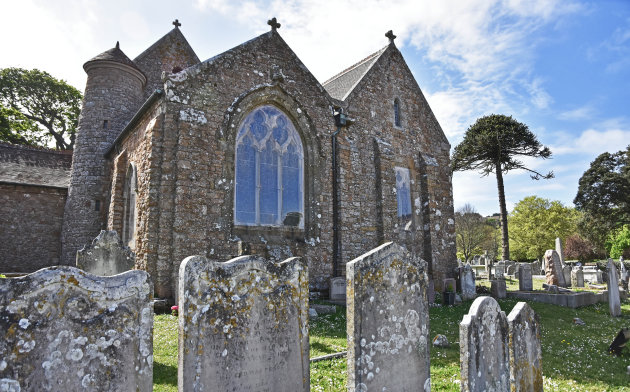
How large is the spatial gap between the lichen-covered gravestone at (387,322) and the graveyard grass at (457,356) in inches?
50.4

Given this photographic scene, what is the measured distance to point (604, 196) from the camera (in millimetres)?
39312

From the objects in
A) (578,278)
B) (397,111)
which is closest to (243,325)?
(397,111)

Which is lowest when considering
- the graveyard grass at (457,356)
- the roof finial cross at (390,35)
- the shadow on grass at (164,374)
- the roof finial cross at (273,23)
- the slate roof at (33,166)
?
the graveyard grass at (457,356)

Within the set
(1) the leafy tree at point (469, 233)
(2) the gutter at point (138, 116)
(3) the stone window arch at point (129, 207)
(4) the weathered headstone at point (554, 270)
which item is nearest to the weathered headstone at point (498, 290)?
(4) the weathered headstone at point (554, 270)

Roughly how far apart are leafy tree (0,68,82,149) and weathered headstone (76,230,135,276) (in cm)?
2416

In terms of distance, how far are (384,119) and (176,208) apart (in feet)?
30.6

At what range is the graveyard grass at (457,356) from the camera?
545cm

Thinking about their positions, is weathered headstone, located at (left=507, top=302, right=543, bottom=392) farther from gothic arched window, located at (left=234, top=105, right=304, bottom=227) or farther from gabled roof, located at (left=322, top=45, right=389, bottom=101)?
gabled roof, located at (left=322, top=45, right=389, bottom=101)

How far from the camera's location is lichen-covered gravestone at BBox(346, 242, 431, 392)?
3.73 meters

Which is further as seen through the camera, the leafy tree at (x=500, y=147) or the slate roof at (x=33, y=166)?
the leafy tree at (x=500, y=147)

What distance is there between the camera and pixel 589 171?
137 feet

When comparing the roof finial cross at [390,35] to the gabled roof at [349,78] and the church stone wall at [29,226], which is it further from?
the church stone wall at [29,226]

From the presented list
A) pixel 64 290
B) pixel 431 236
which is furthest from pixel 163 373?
pixel 431 236

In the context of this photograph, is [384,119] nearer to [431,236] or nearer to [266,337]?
[431,236]
